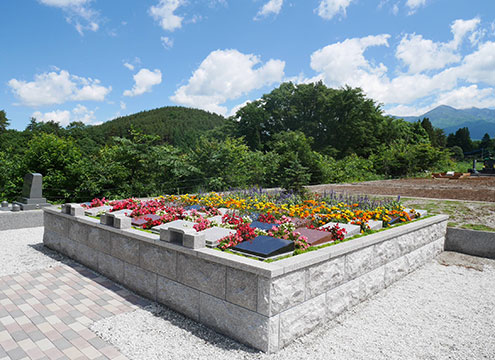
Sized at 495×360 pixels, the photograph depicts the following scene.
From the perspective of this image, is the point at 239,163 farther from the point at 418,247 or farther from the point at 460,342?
the point at 460,342

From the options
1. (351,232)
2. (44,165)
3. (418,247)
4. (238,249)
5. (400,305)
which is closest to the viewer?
(238,249)

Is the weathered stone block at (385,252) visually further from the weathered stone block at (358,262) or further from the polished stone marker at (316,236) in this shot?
the polished stone marker at (316,236)

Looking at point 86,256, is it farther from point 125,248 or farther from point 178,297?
point 178,297

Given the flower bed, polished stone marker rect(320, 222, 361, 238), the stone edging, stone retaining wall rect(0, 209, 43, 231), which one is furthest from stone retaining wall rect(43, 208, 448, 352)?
stone retaining wall rect(0, 209, 43, 231)

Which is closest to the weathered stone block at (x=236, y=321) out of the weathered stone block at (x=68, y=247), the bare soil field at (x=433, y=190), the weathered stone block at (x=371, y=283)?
the weathered stone block at (x=371, y=283)

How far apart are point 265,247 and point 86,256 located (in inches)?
149

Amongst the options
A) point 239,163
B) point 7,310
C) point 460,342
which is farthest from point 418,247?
point 239,163

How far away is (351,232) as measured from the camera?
4832 mm

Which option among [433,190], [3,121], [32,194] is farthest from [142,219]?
[3,121]

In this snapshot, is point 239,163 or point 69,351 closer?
point 69,351

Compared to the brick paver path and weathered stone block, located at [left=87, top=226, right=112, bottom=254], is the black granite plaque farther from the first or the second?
weathered stone block, located at [left=87, top=226, right=112, bottom=254]

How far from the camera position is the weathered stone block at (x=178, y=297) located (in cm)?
378

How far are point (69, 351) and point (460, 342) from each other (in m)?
4.09

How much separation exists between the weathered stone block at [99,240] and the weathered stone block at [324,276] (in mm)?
3333
